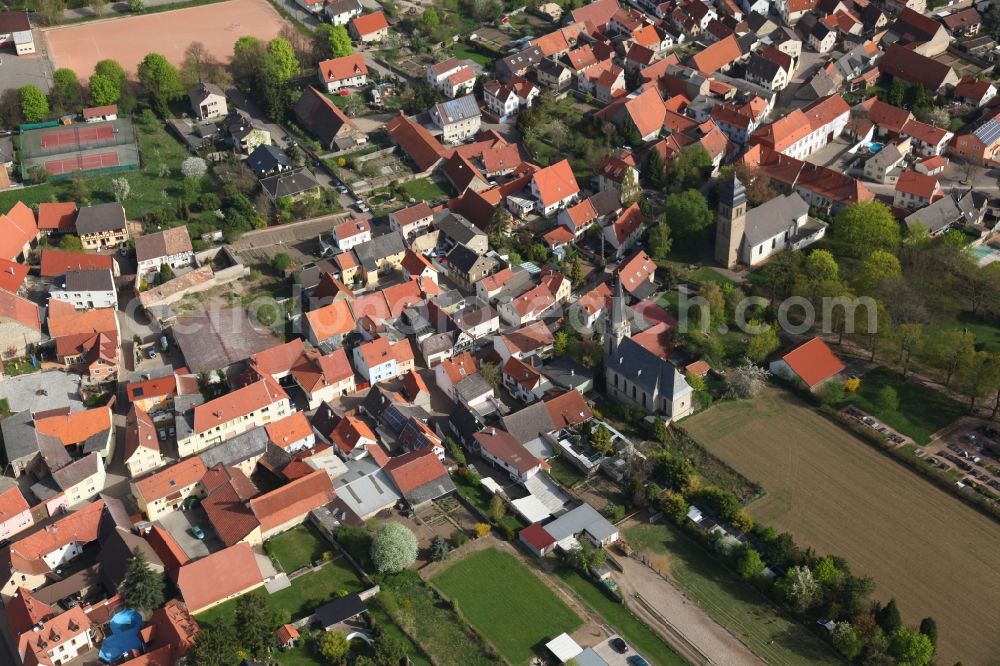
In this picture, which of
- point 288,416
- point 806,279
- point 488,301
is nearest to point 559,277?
point 488,301

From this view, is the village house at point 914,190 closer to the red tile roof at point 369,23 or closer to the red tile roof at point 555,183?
the red tile roof at point 555,183

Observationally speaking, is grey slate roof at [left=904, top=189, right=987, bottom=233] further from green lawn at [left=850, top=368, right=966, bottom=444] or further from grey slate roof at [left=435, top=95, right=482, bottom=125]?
grey slate roof at [left=435, top=95, right=482, bottom=125]

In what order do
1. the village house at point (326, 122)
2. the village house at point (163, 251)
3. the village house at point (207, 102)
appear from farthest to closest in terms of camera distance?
the village house at point (207, 102)
the village house at point (326, 122)
the village house at point (163, 251)

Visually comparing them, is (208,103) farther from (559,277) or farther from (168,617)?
(168,617)

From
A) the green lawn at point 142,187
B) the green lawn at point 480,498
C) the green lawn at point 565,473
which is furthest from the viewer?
the green lawn at point 142,187

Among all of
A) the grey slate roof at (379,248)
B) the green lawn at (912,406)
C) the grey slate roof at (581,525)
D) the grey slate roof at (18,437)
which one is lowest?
the green lawn at (912,406)

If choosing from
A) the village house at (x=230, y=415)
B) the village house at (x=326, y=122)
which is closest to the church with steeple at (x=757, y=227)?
the village house at (x=230, y=415)

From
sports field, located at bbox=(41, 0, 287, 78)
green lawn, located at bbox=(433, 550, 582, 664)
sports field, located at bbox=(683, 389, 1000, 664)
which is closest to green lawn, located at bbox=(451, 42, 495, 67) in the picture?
sports field, located at bbox=(41, 0, 287, 78)
